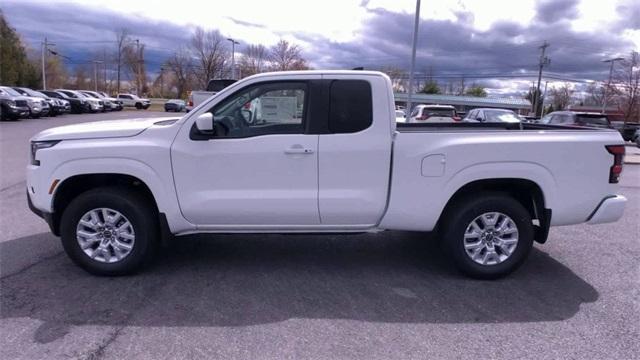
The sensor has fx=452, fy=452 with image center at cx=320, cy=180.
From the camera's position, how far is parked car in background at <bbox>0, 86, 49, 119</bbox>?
2452cm

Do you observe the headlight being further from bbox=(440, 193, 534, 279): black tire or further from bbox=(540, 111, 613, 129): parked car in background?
bbox=(540, 111, 613, 129): parked car in background

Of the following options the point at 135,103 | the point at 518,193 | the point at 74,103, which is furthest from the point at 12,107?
the point at 135,103

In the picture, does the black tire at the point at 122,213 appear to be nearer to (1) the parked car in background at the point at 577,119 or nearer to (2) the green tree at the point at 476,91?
(1) the parked car in background at the point at 577,119

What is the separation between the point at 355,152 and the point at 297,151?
0.54 m

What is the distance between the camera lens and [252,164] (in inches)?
164

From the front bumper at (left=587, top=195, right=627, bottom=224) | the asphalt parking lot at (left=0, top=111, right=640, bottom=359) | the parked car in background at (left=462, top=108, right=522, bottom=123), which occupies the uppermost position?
the parked car in background at (left=462, top=108, right=522, bottom=123)

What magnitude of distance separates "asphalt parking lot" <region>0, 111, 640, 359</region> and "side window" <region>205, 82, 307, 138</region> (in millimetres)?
1431

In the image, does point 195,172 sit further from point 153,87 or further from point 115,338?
point 153,87

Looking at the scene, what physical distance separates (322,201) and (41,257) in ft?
10.2

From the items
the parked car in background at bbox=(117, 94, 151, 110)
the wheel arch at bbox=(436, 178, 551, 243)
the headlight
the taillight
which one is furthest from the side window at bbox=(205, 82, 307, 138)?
the parked car in background at bbox=(117, 94, 151, 110)

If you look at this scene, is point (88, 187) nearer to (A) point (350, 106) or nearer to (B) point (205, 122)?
(B) point (205, 122)

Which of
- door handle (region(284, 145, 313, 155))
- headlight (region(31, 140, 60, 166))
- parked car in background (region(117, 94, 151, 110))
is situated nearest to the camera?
door handle (region(284, 145, 313, 155))

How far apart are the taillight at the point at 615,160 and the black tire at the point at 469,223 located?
0.85 metres

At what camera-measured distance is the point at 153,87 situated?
9556cm
